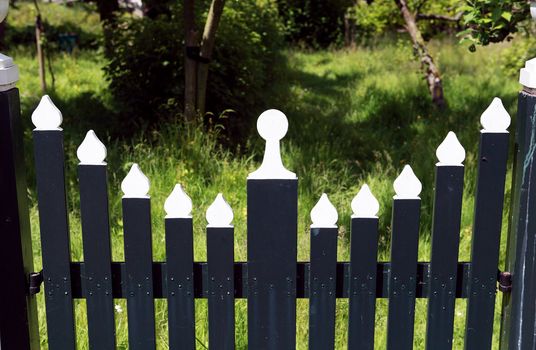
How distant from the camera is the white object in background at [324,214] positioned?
1.82 meters

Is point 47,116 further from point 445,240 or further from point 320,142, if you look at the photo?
point 320,142

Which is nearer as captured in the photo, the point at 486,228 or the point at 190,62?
the point at 486,228

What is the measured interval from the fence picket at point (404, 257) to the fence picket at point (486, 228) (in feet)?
0.57

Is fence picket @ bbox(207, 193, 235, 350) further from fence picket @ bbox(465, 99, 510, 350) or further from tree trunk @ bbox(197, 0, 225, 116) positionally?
tree trunk @ bbox(197, 0, 225, 116)

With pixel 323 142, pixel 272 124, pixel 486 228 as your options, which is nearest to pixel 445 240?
pixel 486 228

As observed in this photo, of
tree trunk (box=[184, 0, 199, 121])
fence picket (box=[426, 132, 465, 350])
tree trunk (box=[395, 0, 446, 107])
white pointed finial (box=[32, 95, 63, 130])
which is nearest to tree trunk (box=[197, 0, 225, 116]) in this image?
tree trunk (box=[184, 0, 199, 121])

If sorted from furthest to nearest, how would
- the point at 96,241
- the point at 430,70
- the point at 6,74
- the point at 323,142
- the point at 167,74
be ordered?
the point at 430,70
the point at 167,74
the point at 323,142
the point at 96,241
the point at 6,74

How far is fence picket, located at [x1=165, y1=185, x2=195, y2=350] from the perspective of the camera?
5.99 feet

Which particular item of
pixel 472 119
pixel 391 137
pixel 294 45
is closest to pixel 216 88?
pixel 391 137

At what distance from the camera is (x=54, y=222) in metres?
1.85

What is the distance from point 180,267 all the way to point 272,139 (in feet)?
1.40

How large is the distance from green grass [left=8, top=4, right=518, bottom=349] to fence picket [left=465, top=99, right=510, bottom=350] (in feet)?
3.56

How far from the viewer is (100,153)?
181 centimetres

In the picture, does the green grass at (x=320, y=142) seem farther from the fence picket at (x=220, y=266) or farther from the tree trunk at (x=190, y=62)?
the fence picket at (x=220, y=266)
